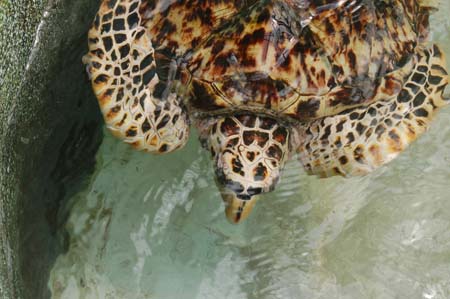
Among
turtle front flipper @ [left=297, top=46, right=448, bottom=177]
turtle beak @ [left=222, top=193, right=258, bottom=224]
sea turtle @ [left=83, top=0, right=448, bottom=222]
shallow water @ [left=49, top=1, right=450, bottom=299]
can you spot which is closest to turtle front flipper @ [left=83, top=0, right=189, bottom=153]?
sea turtle @ [left=83, top=0, right=448, bottom=222]

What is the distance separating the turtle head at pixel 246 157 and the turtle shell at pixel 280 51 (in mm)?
60

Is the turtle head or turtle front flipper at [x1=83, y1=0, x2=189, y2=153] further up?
turtle front flipper at [x1=83, y1=0, x2=189, y2=153]

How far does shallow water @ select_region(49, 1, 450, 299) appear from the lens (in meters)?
2.48

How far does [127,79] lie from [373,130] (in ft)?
3.00

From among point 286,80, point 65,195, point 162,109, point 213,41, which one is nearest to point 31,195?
point 65,195

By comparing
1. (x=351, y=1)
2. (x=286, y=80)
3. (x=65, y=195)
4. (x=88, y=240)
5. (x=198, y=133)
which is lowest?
(x=88, y=240)

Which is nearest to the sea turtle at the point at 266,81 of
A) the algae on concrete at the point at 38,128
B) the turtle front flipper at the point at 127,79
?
the turtle front flipper at the point at 127,79

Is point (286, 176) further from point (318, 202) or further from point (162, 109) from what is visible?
point (162, 109)

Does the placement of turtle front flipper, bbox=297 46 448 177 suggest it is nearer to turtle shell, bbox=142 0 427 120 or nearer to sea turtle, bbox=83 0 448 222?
sea turtle, bbox=83 0 448 222

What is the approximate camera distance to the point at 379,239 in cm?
259

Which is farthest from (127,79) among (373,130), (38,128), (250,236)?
(373,130)

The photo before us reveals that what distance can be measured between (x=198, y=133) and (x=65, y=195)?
22.1 inches

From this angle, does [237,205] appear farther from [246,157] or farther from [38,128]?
[38,128]

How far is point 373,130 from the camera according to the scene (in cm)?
237
